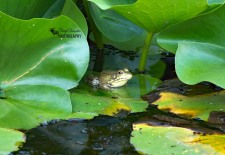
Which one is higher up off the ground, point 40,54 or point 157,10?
point 157,10

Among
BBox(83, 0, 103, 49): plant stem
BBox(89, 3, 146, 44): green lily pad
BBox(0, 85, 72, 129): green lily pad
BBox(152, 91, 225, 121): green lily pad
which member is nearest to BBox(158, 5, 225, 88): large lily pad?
BBox(152, 91, 225, 121): green lily pad

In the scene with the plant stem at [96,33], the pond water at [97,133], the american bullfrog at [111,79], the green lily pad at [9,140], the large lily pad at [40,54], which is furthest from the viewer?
the plant stem at [96,33]

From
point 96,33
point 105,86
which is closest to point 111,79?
point 105,86

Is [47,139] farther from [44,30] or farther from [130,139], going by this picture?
[44,30]

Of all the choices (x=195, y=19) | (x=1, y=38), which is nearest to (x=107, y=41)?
(x=195, y=19)

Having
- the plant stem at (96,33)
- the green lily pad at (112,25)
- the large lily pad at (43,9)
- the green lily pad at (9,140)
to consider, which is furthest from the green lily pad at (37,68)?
the plant stem at (96,33)

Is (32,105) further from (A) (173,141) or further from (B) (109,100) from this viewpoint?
(A) (173,141)

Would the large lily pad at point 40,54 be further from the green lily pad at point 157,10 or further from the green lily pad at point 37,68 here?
the green lily pad at point 157,10
